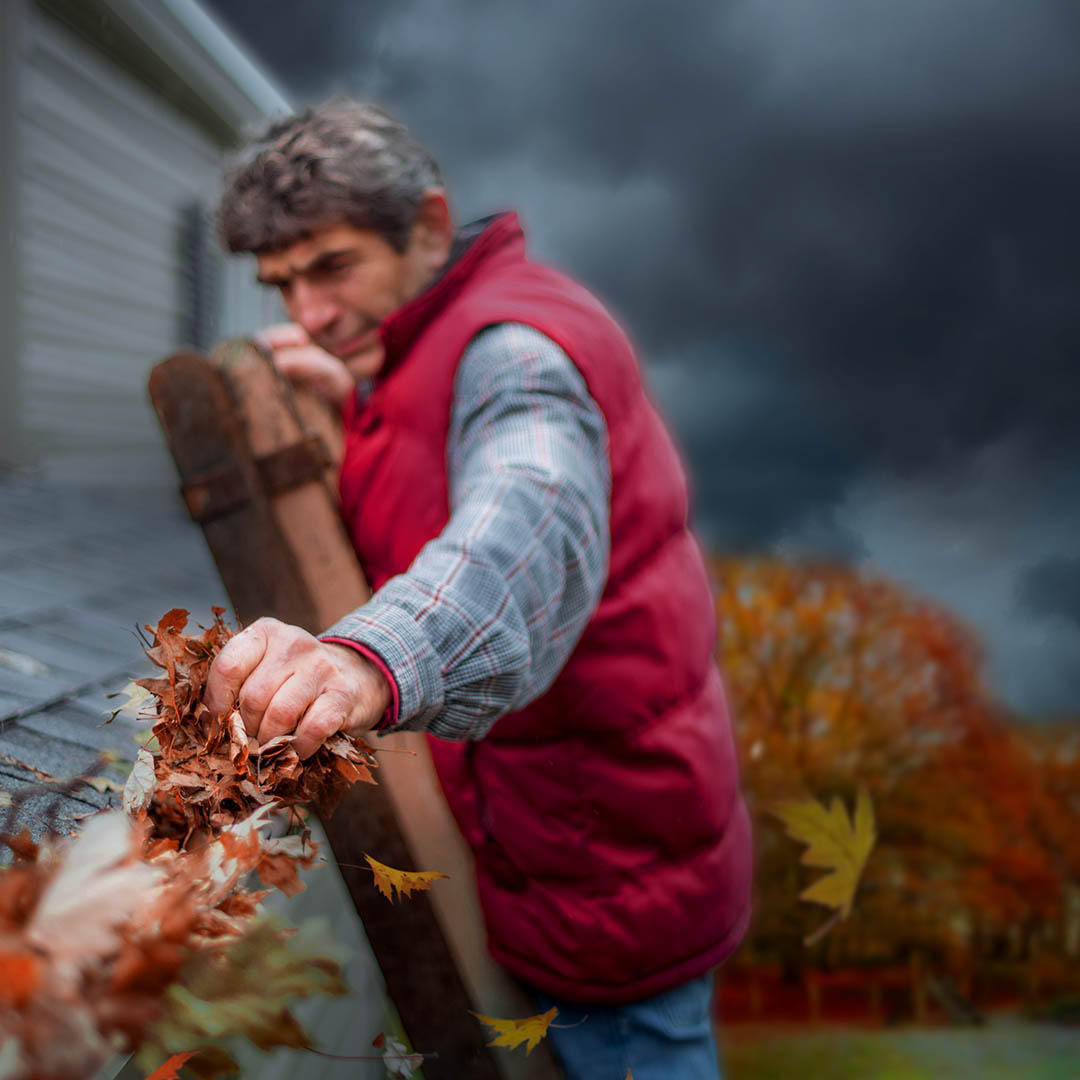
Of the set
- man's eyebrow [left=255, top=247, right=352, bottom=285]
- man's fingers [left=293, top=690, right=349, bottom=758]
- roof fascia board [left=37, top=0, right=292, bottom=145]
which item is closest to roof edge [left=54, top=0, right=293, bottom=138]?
roof fascia board [left=37, top=0, right=292, bottom=145]

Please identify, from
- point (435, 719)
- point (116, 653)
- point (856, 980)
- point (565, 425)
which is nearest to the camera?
point (435, 719)

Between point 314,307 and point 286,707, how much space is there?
1210mm

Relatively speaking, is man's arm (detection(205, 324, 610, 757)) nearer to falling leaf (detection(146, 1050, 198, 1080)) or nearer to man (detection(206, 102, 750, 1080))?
man (detection(206, 102, 750, 1080))

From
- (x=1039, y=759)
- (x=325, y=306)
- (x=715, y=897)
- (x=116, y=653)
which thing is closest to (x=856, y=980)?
(x=1039, y=759)

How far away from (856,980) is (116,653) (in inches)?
169

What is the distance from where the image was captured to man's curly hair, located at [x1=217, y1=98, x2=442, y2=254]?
1.67 m

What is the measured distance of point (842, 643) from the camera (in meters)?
3.99

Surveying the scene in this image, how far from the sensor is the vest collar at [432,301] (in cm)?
147

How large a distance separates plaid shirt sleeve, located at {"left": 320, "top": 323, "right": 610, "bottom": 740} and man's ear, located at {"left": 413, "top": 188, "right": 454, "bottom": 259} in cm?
64

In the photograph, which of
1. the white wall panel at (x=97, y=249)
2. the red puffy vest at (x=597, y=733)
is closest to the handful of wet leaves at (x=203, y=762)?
the red puffy vest at (x=597, y=733)

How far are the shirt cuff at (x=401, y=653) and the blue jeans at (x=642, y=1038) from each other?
0.99 metres

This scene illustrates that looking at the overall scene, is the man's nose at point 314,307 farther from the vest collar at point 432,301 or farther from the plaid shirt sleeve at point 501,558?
the plaid shirt sleeve at point 501,558

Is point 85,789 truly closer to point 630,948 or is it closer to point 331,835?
point 331,835

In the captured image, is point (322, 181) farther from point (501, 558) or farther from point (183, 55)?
point (183, 55)
